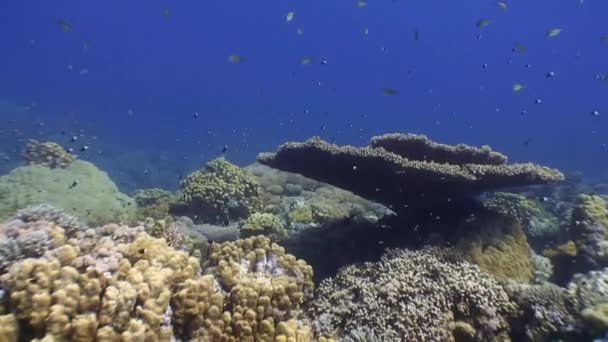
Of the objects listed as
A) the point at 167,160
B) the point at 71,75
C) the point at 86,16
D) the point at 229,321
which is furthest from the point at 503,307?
the point at 86,16

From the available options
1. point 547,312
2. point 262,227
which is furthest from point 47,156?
point 547,312

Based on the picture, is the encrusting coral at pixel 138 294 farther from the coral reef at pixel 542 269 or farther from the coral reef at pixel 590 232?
the coral reef at pixel 590 232

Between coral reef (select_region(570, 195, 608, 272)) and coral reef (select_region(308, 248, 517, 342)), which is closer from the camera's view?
coral reef (select_region(308, 248, 517, 342))

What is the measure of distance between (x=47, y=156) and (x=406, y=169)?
13.0 meters

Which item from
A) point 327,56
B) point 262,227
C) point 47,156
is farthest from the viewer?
point 327,56

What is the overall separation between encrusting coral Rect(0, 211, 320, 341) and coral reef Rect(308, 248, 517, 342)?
68cm

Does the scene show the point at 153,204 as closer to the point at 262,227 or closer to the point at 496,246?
the point at 262,227

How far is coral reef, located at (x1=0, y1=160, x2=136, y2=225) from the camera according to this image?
9.74 meters

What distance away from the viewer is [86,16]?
19000 centimetres

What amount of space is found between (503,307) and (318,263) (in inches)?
121

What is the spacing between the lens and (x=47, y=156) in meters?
14.3

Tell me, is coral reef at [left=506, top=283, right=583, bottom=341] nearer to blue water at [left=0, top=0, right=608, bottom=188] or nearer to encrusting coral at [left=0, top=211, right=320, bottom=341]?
encrusting coral at [left=0, top=211, right=320, bottom=341]

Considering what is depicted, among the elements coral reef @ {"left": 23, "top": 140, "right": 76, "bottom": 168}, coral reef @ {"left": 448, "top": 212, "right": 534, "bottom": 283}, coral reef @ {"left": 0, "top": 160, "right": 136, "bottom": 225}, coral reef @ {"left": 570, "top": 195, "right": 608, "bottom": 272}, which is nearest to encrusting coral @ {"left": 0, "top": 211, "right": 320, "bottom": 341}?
coral reef @ {"left": 448, "top": 212, "right": 534, "bottom": 283}

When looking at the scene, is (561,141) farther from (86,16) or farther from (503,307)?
(86,16)
